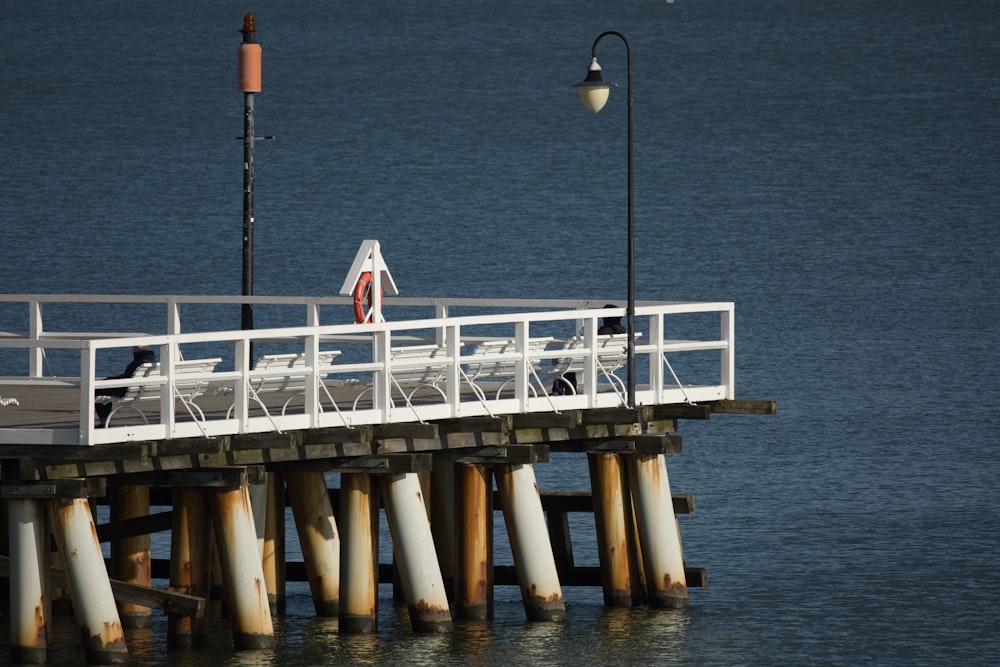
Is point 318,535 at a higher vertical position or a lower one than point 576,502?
lower

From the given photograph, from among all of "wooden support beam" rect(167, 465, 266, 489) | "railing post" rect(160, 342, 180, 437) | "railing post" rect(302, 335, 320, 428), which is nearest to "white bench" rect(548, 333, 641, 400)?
"railing post" rect(302, 335, 320, 428)

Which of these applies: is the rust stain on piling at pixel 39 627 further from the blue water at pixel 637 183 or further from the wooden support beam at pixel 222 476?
the blue water at pixel 637 183

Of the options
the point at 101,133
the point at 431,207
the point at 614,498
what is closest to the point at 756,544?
the point at 614,498

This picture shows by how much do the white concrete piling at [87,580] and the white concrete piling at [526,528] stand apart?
4688mm

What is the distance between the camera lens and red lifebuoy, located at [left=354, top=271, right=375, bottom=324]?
2314 centimetres

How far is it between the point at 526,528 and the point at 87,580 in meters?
5.17

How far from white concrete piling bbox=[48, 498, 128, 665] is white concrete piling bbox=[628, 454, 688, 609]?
6.38 meters

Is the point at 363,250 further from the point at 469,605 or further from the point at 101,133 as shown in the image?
the point at 101,133

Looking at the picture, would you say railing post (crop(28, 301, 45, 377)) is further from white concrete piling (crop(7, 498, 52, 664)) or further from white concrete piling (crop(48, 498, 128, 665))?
white concrete piling (crop(48, 498, 128, 665))

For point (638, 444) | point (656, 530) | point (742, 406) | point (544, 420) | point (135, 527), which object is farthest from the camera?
point (742, 406)

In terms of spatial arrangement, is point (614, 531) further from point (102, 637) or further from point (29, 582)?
point (29, 582)

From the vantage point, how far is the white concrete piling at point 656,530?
23.9 meters

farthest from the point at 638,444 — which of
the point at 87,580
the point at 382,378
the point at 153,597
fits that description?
the point at 87,580

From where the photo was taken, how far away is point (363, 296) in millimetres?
23391
